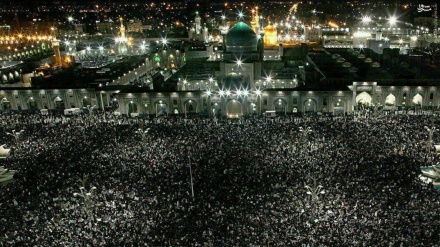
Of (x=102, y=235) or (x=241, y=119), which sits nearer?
(x=102, y=235)

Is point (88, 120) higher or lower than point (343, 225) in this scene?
higher

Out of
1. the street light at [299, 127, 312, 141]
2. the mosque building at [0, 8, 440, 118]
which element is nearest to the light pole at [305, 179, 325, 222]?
the street light at [299, 127, 312, 141]

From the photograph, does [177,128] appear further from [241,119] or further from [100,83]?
[100,83]

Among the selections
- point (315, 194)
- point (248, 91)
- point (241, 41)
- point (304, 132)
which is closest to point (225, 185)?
point (315, 194)

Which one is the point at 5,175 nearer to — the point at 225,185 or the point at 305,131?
the point at 225,185

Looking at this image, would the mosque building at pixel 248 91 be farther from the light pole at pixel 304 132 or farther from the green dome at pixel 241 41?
the light pole at pixel 304 132

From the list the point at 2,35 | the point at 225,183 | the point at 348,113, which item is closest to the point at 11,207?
the point at 225,183

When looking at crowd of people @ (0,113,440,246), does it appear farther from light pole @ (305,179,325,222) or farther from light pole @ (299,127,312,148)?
light pole @ (299,127,312,148)
